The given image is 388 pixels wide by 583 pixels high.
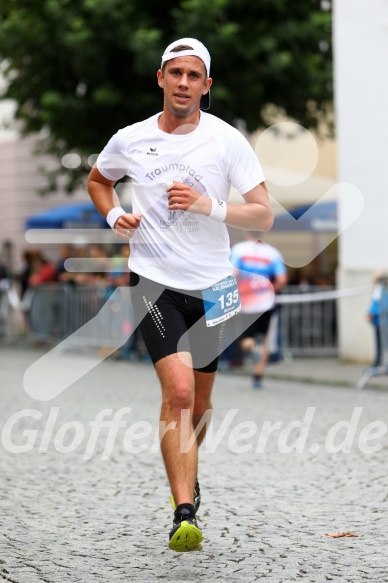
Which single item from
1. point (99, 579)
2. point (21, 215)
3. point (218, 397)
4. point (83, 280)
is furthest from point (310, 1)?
point (99, 579)

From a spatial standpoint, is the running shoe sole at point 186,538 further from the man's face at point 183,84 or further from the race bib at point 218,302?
the man's face at point 183,84

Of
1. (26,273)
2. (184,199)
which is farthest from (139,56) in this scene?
(184,199)

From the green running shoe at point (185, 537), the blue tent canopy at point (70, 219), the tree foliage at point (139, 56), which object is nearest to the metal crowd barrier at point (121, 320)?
the tree foliage at point (139, 56)

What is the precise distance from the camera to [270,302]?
1413cm

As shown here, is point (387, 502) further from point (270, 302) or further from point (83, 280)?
point (83, 280)

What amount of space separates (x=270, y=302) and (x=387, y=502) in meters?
7.56

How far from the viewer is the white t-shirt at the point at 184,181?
5500 millimetres

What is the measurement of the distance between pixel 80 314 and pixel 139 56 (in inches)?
159

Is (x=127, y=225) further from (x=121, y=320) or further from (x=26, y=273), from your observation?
(x=26, y=273)

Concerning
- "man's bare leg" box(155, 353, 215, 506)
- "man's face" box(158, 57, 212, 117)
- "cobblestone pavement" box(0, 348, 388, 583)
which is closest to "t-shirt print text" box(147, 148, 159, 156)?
"man's face" box(158, 57, 212, 117)

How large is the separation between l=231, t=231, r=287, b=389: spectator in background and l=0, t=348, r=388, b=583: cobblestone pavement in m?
1.85

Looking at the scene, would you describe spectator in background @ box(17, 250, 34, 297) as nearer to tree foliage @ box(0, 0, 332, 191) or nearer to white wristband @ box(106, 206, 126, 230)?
tree foliage @ box(0, 0, 332, 191)

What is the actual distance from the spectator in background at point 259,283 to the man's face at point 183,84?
853cm

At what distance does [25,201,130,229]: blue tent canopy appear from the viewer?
24688 millimetres
